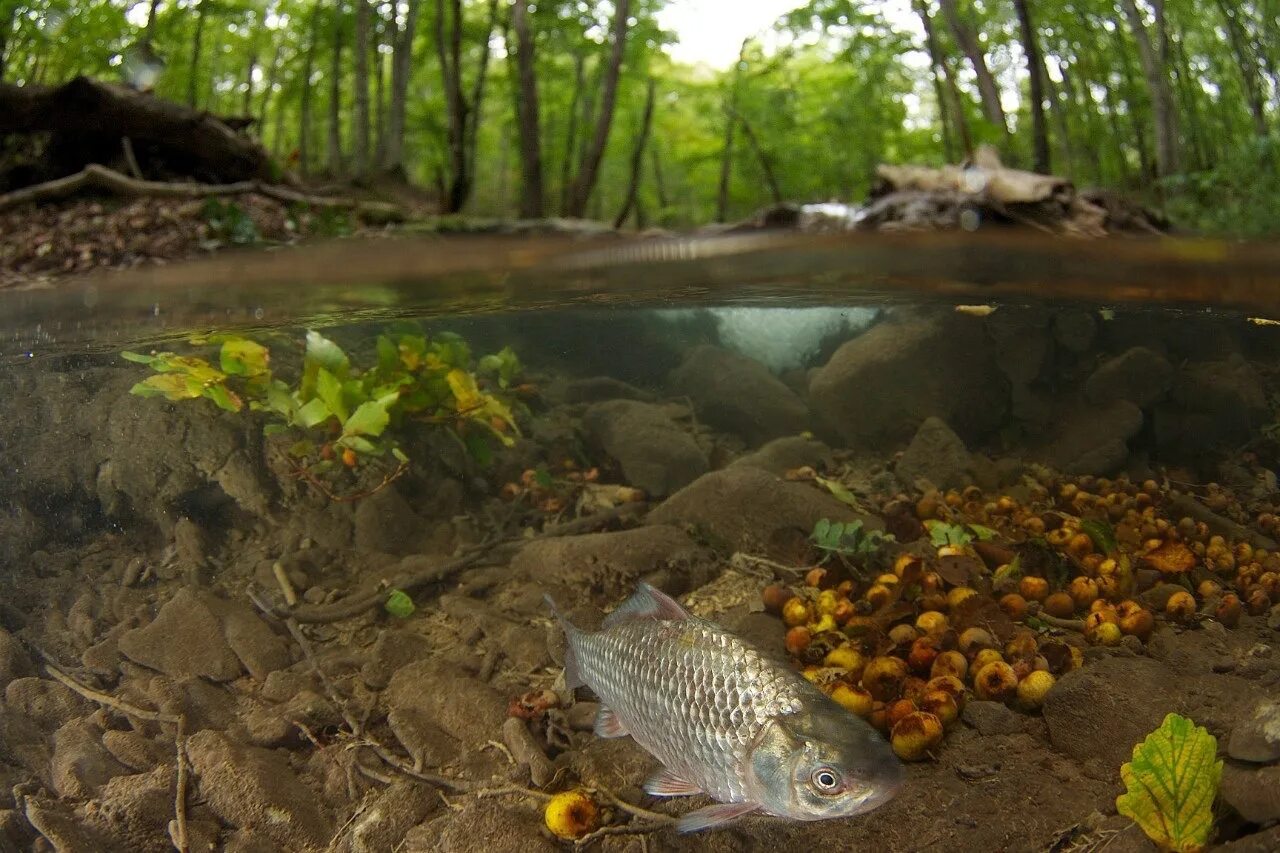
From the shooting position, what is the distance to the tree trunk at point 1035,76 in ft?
14.6

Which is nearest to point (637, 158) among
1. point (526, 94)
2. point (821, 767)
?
point (526, 94)

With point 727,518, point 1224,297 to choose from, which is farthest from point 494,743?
point 1224,297

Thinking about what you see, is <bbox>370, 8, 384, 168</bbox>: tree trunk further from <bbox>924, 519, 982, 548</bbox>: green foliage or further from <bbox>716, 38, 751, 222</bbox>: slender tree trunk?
<bbox>924, 519, 982, 548</bbox>: green foliage

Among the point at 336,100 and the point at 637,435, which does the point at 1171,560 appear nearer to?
the point at 637,435

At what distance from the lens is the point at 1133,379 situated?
21.6ft

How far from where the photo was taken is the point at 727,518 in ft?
17.1

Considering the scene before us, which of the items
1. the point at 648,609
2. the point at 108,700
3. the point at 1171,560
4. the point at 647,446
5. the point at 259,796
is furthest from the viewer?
the point at 647,446

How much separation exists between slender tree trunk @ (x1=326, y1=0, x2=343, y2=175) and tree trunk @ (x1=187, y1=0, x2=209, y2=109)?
2.80 ft

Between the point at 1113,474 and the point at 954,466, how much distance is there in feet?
4.29

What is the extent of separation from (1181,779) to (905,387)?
4860mm

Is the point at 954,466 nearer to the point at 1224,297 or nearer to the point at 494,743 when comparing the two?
the point at 1224,297

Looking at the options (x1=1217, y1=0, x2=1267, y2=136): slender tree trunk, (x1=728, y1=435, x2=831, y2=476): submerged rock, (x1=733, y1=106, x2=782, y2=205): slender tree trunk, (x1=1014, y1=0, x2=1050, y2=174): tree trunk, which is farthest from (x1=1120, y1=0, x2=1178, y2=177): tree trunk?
(x1=728, y1=435, x2=831, y2=476): submerged rock

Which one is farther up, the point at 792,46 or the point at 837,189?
the point at 792,46

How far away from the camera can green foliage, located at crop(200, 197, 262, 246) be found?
6668mm
